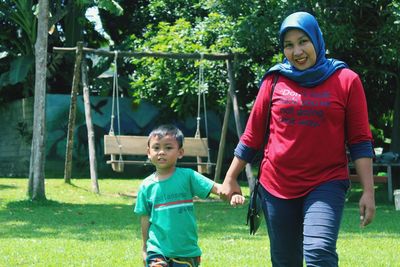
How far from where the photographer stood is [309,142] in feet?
13.3

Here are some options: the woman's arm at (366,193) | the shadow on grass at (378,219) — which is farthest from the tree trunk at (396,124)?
the woman's arm at (366,193)

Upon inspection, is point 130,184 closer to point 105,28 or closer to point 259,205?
point 105,28

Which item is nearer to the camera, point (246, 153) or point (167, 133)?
point (246, 153)

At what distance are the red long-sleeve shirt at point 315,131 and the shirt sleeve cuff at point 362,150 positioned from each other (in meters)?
0.02

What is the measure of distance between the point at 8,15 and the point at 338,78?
17.7 meters

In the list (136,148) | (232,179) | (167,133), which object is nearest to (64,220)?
(136,148)

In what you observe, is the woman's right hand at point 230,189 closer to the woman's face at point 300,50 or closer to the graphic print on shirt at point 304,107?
the graphic print on shirt at point 304,107

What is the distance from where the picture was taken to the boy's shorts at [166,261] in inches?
171

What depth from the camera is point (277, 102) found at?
4.18m

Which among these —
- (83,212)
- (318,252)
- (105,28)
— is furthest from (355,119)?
(105,28)

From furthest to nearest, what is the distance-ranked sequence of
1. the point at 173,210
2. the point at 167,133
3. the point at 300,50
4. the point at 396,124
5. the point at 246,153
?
the point at 396,124
the point at 167,133
the point at 173,210
the point at 246,153
the point at 300,50

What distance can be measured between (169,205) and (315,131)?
39.8 inches

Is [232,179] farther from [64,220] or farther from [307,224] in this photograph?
[64,220]

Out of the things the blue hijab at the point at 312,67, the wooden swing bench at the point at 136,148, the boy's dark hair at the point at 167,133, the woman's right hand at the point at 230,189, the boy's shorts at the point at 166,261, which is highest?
the blue hijab at the point at 312,67
